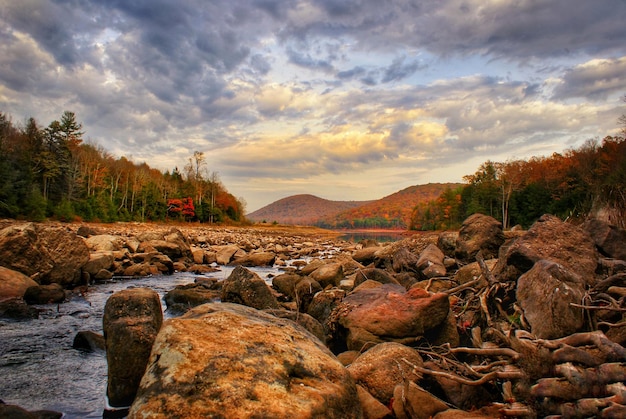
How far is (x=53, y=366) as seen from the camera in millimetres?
6336

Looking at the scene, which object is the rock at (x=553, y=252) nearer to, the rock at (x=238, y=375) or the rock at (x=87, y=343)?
the rock at (x=238, y=375)

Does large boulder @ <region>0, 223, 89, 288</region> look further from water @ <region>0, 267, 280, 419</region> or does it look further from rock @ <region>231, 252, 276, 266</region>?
rock @ <region>231, 252, 276, 266</region>

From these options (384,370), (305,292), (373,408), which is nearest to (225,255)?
(305,292)

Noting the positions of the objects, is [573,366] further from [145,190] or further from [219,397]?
[145,190]

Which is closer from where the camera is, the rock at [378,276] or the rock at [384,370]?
the rock at [384,370]

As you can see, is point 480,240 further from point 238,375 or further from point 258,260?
point 258,260

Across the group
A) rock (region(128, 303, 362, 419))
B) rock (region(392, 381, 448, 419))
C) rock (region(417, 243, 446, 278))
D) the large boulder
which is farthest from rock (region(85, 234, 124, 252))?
rock (region(392, 381, 448, 419))

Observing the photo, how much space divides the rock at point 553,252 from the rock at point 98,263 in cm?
1482

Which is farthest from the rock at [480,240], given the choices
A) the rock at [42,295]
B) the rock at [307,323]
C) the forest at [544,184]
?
the forest at [544,184]

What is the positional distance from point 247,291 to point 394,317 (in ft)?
12.1

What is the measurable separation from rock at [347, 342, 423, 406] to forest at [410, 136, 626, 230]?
33.2 m

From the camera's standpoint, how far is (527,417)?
3338 millimetres

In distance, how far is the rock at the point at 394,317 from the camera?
6152mm

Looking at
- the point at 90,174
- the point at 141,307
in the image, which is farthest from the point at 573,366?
the point at 90,174
